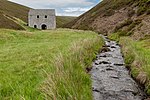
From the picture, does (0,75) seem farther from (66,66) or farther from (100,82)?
(100,82)

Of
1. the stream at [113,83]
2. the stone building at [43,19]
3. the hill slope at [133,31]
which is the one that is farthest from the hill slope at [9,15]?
the stream at [113,83]

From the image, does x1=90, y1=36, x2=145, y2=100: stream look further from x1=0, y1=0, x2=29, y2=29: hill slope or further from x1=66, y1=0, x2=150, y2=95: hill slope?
x1=0, y1=0, x2=29, y2=29: hill slope

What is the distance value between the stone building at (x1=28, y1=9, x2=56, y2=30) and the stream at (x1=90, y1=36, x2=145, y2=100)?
3521 inches

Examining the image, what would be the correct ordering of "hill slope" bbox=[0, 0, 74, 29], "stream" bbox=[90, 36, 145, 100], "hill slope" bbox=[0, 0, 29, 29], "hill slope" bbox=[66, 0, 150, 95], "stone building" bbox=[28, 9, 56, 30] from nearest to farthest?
"stream" bbox=[90, 36, 145, 100], "hill slope" bbox=[66, 0, 150, 95], "hill slope" bbox=[0, 0, 29, 29], "hill slope" bbox=[0, 0, 74, 29], "stone building" bbox=[28, 9, 56, 30]

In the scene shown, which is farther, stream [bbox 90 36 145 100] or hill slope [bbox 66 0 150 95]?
hill slope [bbox 66 0 150 95]

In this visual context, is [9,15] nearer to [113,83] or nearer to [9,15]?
[9,15]

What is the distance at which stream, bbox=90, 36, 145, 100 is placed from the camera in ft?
43.0

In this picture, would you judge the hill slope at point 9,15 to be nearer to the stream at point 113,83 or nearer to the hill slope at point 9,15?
the hill slope at point 9,15

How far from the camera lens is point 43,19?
11094cm

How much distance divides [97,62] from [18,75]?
32.5 feet

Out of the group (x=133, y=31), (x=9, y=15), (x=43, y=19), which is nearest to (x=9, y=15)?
(x=9, y=15)

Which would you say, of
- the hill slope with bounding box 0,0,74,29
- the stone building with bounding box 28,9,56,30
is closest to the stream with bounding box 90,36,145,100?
the hill slope with bounding box 0,0,74,29

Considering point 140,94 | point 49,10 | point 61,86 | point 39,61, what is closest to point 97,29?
point 49,10

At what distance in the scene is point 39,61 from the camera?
1848 cm
